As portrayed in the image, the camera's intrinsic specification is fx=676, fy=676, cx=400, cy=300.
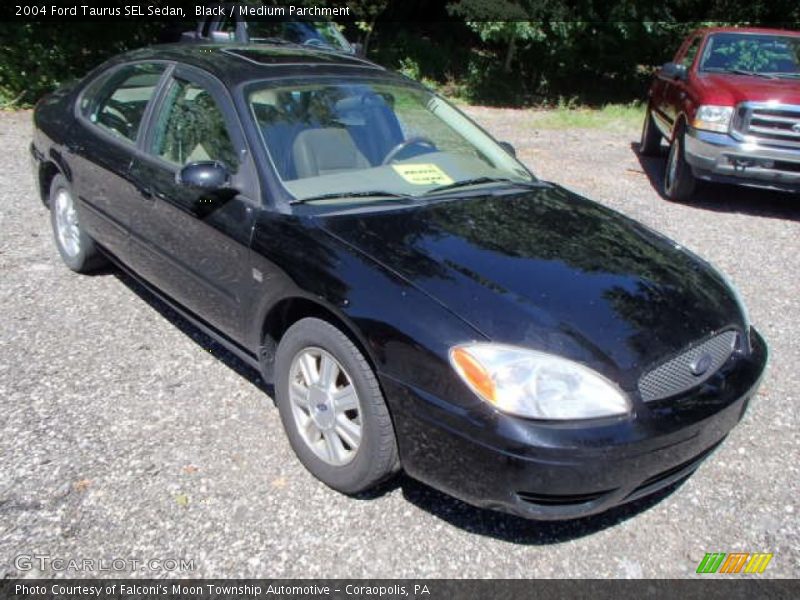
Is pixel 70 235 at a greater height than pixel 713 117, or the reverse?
pixel 713 117

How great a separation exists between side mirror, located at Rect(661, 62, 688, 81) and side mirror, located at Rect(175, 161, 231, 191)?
649cm

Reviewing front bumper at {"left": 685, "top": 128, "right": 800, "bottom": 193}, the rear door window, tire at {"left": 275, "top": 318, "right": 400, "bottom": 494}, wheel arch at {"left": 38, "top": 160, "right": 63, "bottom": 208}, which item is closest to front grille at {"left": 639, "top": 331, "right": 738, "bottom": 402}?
tire at {"left": 275, "top": 318, "right": 400, "bottom": 494}

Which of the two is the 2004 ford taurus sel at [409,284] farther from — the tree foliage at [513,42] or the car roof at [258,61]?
the tree foliage at [513,42]

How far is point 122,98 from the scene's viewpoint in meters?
4.11

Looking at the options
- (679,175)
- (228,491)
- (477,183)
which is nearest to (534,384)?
(228,491)

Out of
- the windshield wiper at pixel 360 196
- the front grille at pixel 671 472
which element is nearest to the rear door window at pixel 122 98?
the windshield wiper at pixel 360 196

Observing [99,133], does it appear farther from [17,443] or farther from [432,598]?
[432,598]

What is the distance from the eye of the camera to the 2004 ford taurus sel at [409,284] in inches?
88.3

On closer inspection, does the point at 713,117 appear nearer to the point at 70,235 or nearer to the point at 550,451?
the point at 550,451

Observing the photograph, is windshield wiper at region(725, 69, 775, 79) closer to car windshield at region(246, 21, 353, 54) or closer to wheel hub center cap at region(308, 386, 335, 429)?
car windshield at region(246, 21, 353, 54)

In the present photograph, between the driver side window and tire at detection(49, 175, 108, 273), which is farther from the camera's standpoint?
tire at detection(49, 175, 108, 273)

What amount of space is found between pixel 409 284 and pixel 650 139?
27.4ft

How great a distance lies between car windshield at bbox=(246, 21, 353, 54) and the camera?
11031mm

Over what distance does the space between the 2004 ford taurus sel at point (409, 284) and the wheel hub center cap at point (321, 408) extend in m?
0.01
